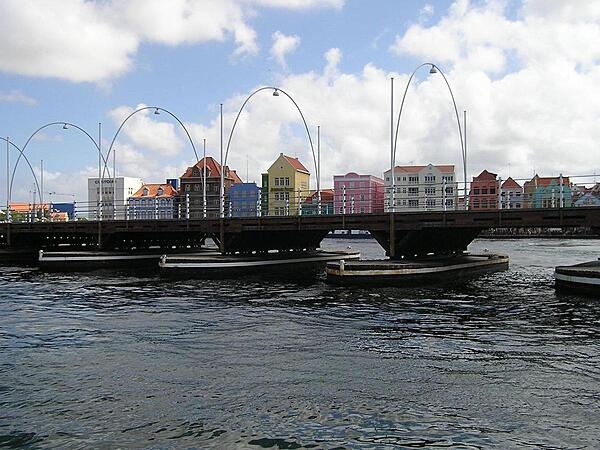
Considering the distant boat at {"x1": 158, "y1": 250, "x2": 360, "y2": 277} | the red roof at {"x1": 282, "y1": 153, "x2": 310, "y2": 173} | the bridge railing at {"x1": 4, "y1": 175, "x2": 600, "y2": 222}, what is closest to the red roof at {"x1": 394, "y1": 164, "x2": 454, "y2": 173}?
the bridge railing at {"x1": 4, "y1": 175, "x2": 600, "y2": 222}

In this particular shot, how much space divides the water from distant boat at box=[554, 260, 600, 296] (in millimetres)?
2189

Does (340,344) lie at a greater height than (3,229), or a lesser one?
lesser

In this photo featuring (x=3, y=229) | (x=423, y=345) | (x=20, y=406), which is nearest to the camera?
(x=20, y=406)

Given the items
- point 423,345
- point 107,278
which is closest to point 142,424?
point 423,345

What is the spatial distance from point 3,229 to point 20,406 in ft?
193

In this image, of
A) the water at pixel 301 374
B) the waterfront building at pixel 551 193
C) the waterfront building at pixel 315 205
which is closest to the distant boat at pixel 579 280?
the water at pixel 301 374

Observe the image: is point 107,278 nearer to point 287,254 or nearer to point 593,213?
point 287,254

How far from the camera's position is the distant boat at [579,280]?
31234 mm

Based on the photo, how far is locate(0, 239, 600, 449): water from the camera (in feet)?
37.2

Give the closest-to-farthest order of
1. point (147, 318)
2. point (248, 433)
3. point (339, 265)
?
point (248, 433) < point (147, 318) < point (339, 265)

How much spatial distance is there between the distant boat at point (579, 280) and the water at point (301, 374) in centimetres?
219

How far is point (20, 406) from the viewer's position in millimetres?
12836

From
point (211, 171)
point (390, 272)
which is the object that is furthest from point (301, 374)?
point (211, 171)

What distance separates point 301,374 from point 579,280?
22.1 metres
